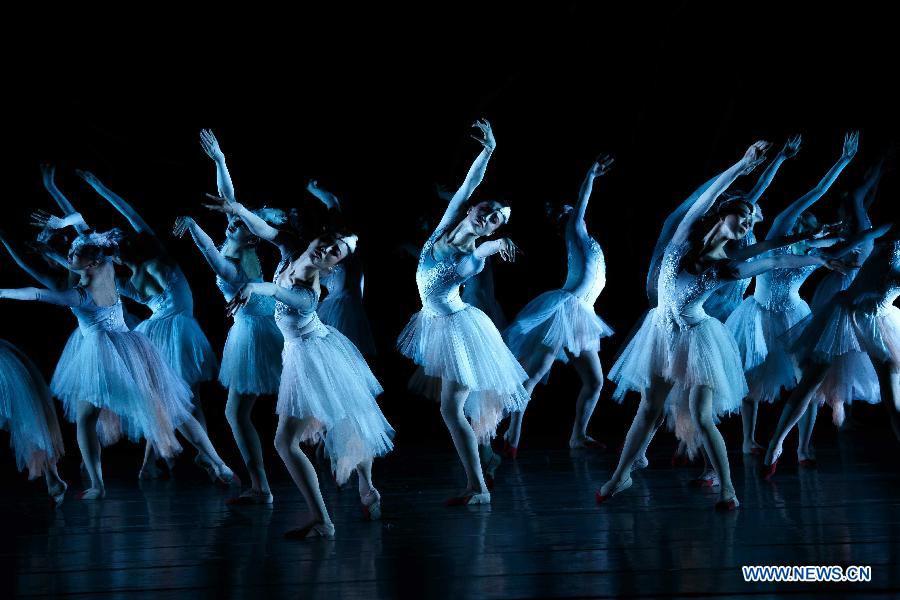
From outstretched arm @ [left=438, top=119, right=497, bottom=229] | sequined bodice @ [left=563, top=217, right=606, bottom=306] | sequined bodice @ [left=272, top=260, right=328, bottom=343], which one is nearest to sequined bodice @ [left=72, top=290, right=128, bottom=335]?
sequined bodice @ [left=272, top=260, right=328, bottom=343]

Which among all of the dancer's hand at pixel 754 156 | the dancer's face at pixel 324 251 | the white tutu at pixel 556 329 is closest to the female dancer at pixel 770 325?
the white tutu at pixel 556 329

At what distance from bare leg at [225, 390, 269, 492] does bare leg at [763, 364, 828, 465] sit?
2.17 meters

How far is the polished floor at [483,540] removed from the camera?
283 centimetres

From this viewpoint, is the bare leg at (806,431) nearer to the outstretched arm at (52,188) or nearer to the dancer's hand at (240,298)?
the dancer's hand at (240,298)

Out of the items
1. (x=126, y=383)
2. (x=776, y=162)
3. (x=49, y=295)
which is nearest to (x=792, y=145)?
(x=776, y=162)

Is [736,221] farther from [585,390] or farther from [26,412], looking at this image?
[26,412]

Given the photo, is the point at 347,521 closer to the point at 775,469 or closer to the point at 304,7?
the point at 775,469

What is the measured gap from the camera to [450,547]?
334 cm

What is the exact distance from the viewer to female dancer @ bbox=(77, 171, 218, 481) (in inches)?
206

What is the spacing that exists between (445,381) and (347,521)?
2.21 feet

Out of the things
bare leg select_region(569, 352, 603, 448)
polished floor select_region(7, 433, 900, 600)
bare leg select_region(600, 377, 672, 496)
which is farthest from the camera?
bare leg select_region(569, 352, 603, 448)

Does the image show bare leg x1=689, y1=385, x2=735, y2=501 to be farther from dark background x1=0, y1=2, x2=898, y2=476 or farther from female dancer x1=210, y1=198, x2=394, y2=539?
dark background x1=0, y1=2, x2=898, y2=476

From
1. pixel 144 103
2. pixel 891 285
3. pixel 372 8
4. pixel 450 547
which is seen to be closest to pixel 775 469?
pixel 891 285

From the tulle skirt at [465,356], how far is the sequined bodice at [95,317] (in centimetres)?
128
